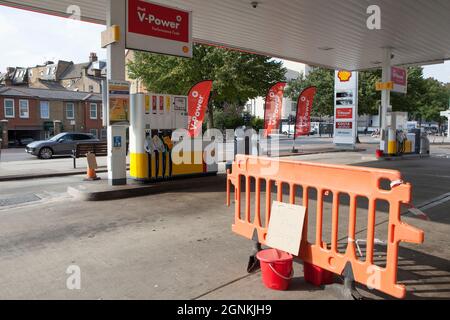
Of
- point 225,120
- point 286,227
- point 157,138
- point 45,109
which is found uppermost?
point 45,109

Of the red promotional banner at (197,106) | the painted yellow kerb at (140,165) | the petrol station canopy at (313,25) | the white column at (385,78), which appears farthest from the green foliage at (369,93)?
the painted yellow kerb at (140,165)

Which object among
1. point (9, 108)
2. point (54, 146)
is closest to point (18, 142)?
point (9, 108)

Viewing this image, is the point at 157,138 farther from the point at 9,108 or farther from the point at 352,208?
the point at 9,108

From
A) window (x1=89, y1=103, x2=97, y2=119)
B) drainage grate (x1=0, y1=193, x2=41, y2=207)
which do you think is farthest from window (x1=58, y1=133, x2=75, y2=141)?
window (x1=89, y1=103, x2=97, y2=119)

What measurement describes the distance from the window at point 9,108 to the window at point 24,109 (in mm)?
708

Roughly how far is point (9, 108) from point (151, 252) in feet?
120

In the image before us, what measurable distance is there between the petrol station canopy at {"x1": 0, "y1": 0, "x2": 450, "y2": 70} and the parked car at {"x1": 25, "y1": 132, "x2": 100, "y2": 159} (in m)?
10.7

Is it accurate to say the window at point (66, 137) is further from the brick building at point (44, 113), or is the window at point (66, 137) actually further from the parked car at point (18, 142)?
the parked car at point (18, 142)

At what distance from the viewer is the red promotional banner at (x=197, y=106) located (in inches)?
439

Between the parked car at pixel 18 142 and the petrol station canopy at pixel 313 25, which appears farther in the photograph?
the parked car at pixel 18 142

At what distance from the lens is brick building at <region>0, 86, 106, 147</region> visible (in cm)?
3541

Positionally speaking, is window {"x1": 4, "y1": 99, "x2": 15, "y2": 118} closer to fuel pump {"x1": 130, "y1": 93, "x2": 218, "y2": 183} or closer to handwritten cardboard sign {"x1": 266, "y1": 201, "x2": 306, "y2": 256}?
fuel pump {"x1": 130, "y1": 93, "x2": 218, "y2": 183}

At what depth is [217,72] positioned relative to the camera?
29.8m

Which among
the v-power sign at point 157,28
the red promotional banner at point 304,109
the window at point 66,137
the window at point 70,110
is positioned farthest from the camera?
the window at point 70,110
